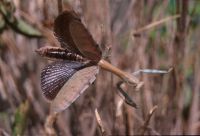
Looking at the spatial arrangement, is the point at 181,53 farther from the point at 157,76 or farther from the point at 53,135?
the point at 53,135

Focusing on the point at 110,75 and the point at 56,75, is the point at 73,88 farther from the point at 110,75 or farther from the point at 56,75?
the point at 110,75

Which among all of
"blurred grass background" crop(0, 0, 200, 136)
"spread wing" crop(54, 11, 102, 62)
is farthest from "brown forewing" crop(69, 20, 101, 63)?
"blurred grass background" crop(0, 0, 200, 136)

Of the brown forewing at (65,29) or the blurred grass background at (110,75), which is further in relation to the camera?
the blurred grass background at (110,75)

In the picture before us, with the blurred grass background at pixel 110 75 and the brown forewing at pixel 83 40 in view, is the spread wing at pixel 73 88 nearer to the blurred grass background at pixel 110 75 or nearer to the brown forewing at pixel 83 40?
the brown forewing at pixel 83 40

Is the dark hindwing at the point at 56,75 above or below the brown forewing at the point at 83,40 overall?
below

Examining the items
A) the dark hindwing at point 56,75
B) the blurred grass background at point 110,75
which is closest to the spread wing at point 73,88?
the dark hindwing at point 56,75
